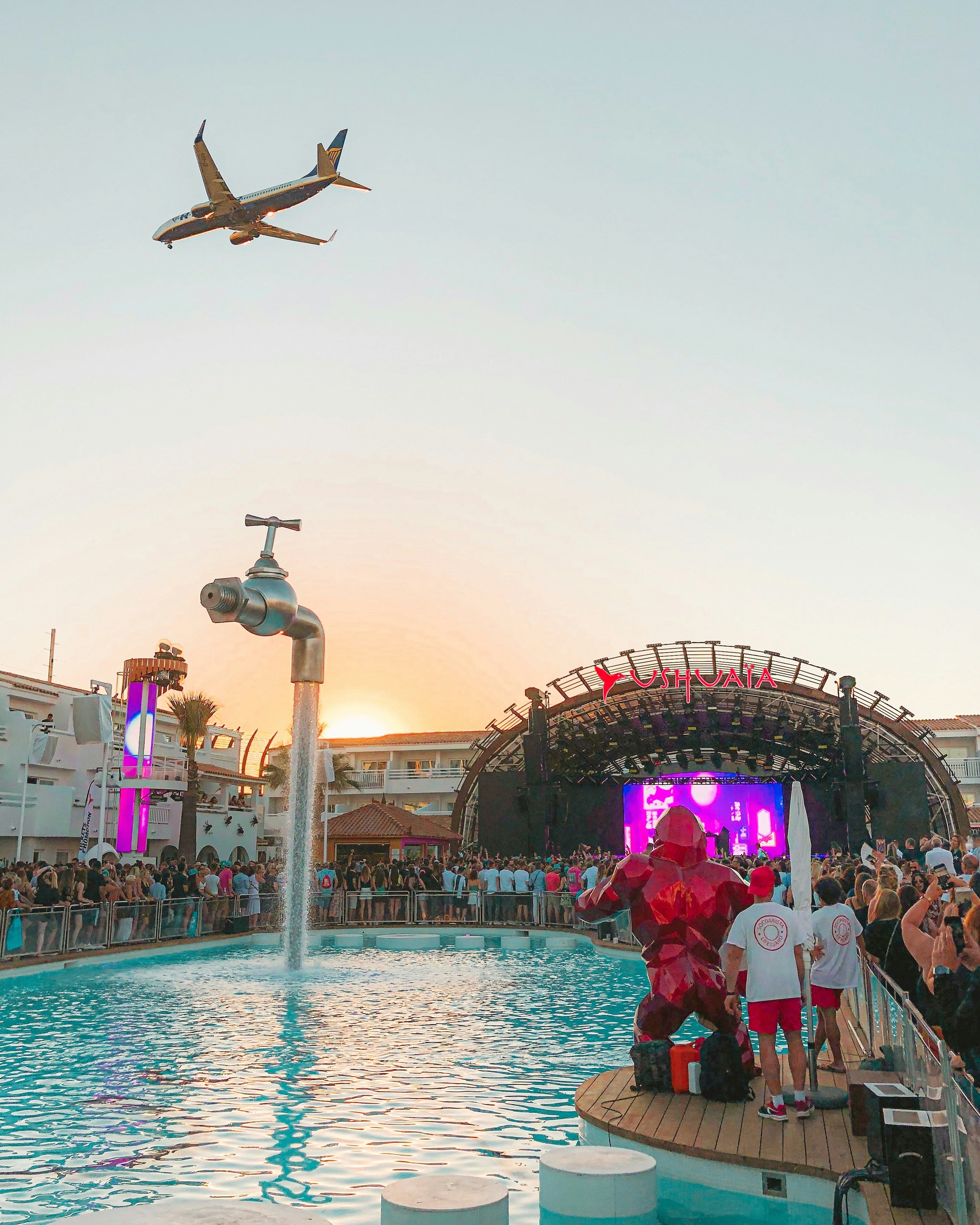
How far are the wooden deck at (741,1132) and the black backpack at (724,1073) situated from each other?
0.06m

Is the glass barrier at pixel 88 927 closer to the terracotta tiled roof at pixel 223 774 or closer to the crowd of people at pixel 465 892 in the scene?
the crowd of people at pixel 465 892

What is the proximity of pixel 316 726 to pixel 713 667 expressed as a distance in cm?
1844

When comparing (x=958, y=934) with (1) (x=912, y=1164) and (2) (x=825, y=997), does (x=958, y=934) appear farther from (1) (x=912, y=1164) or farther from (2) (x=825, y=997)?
(2) (x=825, y=997)

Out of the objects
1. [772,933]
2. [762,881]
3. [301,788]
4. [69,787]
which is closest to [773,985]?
[772,933]

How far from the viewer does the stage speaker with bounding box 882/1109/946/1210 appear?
5332 mm

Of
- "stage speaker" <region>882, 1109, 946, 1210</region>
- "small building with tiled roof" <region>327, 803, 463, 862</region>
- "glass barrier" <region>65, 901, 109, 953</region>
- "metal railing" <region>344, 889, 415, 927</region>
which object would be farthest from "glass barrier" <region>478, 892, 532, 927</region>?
"stage speaker" <region>882, 1109, 946, 1210</region>

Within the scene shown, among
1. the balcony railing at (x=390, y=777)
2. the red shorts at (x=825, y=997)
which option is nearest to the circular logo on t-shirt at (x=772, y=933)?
the red shorts at (x=825, y=997)

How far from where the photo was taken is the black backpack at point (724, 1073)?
755 centimetres

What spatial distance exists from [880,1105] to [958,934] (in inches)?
40.8

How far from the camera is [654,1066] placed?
7863 mm

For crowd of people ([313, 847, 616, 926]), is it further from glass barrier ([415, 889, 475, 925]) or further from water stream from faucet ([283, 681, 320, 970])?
water stream from faucet ([283, 681, 320, 970])

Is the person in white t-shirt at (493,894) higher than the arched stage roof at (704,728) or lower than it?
lower

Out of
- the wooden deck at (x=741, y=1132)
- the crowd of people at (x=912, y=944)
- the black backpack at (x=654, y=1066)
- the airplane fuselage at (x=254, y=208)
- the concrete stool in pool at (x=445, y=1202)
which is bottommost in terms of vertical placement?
the wooden deck at (x=741, y=1132)

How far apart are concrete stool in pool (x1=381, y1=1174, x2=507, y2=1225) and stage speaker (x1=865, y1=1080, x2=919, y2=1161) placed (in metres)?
2.08
